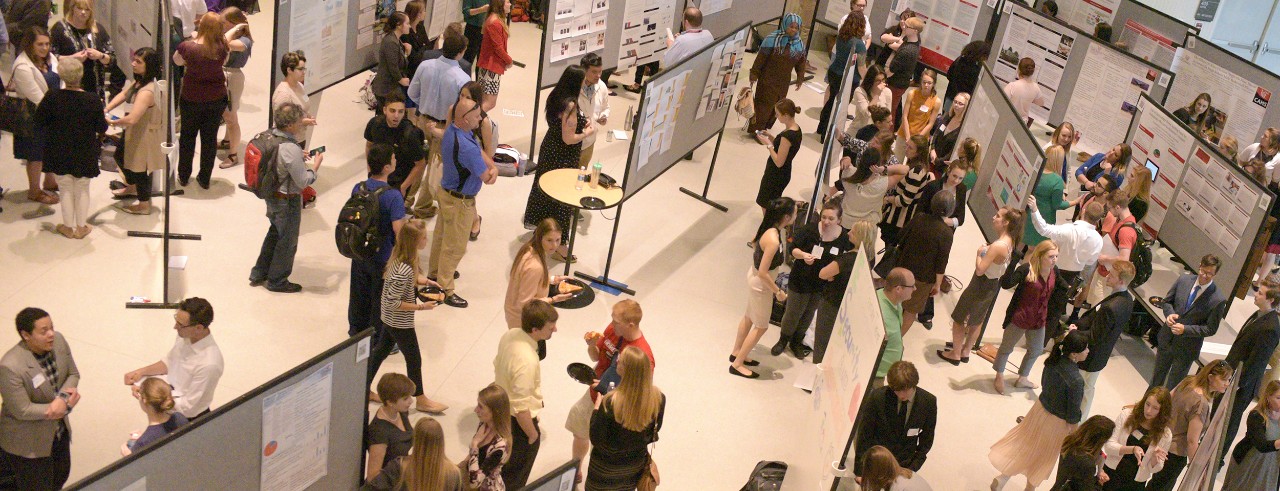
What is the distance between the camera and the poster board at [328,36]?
8.12 m

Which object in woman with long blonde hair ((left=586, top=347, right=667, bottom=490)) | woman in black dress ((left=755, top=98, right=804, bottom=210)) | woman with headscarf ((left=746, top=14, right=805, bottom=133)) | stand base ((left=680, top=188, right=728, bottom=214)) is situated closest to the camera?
woman with long blonde hair ((left=586, top=347, right=667, bottom=490))

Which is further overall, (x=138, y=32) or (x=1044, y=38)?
(x=1044, y=38)

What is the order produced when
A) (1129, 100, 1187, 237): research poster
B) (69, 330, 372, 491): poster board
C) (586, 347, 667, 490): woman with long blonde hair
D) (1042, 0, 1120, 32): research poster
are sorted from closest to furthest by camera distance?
(69, 330, 372, 491): poster board → (586, 347, 667, 490): woman with long blonde hair → (1129, 100, 1187, 237): research poster → (1042, 0, 1120, 32): research poster

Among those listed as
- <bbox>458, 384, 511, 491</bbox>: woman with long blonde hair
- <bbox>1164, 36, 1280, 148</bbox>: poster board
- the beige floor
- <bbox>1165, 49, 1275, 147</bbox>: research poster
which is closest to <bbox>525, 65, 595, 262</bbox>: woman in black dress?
the beige floor

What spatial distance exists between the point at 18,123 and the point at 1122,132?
9.77 m

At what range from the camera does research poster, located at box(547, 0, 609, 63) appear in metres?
9.67

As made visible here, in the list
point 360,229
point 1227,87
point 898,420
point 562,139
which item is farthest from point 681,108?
point 1227,87

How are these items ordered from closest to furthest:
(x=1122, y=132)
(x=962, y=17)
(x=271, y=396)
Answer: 1. (x=271, y=396)
2. (x=1122, y=132)
3. (x=962, y=17)

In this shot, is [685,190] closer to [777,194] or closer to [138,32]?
[777,194]

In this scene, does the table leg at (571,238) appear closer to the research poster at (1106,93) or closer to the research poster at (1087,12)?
the research poster at (1106,93)

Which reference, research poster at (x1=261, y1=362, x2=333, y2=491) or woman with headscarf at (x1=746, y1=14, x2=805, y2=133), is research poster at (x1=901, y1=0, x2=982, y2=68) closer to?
woman with headscarf at (x1=746, y1=14, x2=805, y2=133)

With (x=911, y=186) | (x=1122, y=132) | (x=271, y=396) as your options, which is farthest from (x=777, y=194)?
(x=271, y=396)

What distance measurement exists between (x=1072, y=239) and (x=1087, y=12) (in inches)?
248

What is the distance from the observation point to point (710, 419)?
23.2ft
